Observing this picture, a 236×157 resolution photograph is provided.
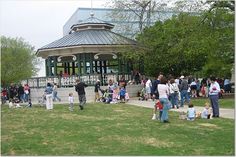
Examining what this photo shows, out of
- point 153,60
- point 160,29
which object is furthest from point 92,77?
point 160,29

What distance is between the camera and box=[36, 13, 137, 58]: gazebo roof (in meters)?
36.1

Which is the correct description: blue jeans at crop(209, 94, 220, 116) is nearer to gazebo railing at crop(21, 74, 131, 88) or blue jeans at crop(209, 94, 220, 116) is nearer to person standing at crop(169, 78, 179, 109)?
person standing at crop(169, 78, 179, 109)

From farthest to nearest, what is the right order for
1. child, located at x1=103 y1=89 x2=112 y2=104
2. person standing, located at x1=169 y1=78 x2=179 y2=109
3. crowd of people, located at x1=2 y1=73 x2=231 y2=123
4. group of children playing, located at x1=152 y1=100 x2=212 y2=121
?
child, located at x1=103 y1=89 x2=112 y2=104, person standing, located at x1=169 y1=78 x2=179 y2=109, group of children playing, located at x1=152 y1=100 x2=212 y2=121, crowd of people, located at x1=2 y1=73 x2=231 y2=123

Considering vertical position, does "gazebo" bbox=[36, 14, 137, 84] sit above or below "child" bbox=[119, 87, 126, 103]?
above

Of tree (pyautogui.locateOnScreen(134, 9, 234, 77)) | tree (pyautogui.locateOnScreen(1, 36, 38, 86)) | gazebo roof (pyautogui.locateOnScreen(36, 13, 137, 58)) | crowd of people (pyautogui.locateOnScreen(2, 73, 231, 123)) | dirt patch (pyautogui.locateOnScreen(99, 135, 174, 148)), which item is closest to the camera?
dirt patch (pyautogui.locateOnScreen(99, 135, 174, 148))

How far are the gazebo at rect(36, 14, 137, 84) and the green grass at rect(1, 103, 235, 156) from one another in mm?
17603

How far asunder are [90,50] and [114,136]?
23372 millimetres

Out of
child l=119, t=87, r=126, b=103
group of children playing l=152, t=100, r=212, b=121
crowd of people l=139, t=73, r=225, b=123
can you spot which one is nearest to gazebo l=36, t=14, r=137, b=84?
crowd of people l=139, t=73, r=225, b=123

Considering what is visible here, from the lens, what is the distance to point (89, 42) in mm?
36188

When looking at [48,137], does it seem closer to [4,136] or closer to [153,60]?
[4,136]

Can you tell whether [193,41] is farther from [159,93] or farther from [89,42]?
[159,93]

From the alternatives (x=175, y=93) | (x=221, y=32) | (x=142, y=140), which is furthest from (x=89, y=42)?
(x=142, y=140)

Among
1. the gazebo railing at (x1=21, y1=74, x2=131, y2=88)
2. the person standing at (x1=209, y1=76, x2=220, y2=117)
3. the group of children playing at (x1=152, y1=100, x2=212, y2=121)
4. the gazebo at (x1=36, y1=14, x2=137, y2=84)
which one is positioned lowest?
the group of children playing at (x1=152, y1=100, x2=212, y2=121)

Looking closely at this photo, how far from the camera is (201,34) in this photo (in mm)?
28922
